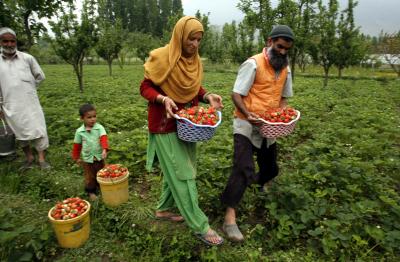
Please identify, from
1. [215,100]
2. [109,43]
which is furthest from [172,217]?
[109,43]

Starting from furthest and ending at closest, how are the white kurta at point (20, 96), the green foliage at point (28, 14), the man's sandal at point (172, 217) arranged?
the green foliage at point (28, 14) → the white kurta at point (20, 96) → the man's sandal at point (172, 217)

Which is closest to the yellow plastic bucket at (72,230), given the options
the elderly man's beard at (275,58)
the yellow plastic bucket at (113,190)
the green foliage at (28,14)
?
the yellow plastic bucket at (113,190)

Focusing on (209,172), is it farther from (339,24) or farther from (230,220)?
(339,24)

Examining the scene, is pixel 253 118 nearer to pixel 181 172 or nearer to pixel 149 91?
pixel 181 172

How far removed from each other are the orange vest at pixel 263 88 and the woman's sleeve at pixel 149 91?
895mm

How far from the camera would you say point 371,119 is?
6922 mm

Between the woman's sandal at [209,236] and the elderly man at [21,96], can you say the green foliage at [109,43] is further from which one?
the woman's sandal at [209,236]

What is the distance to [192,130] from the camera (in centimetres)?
242

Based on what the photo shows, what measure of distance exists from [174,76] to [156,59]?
210 millimetres

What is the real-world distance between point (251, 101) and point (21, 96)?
3467 mm

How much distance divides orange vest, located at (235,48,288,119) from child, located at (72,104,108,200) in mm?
1712

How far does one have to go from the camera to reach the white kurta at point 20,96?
435 cm

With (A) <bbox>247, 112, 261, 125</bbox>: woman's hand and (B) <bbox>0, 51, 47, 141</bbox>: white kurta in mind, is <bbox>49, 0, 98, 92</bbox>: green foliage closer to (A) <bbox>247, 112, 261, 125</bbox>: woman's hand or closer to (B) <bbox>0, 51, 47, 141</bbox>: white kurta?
(B) <bbox>0, 51, 47, 141</bbox>: white kurta

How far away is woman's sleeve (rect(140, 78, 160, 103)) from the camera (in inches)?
98.7
